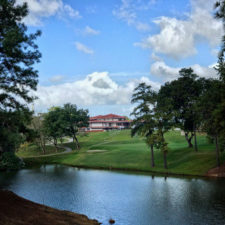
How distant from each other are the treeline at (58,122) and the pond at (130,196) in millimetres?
37638

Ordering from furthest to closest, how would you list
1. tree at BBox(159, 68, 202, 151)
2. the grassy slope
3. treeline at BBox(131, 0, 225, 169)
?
1. tree at BBox(159, 68, 202, 151)
2. the grassy slope
3. treeline at BBox(131, 0, 225, 169)

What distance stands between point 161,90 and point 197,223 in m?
44.0

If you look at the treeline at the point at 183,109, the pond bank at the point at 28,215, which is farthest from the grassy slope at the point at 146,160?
the pond bank at the point at 28,215

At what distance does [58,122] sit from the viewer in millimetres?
92562

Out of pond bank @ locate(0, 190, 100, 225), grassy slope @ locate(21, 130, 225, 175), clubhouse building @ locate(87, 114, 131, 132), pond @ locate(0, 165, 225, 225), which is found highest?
clubhouse building @ locate(87, 114, 131, 132)

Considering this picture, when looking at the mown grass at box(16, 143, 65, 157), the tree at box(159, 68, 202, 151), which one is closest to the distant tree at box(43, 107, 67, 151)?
the mown grass at box(16, 143, 65, 157)

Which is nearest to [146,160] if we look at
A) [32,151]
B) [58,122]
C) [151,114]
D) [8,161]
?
[151,114]

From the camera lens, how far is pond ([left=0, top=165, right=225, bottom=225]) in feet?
90.5

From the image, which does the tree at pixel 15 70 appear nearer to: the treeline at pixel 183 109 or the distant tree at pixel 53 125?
the treeline at pixel 183 109

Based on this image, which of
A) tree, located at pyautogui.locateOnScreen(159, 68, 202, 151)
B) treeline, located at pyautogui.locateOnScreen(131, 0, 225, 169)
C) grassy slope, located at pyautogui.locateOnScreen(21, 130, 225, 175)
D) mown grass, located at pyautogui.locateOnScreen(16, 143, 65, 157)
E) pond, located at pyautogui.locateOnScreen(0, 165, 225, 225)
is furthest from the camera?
mown grass, located at pyautogui.locateOnScreen(16, 143, 65, 157)

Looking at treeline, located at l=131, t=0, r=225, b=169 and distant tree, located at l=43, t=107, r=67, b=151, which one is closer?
treeline, located at l=131, t=0, r=225, b=169

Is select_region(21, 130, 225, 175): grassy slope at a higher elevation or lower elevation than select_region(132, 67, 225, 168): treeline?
lower

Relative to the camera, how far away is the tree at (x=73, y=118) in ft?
318

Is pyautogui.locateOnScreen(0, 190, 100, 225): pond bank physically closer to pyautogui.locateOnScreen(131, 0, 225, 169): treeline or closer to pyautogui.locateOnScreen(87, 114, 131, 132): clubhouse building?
pyautogui.locateOnScreen(131, 0, 225, 169): treeline
